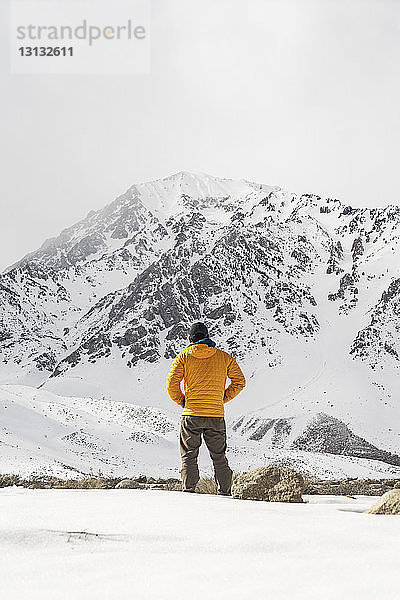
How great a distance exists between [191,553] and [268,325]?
336 feet

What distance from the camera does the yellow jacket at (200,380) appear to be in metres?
7.29

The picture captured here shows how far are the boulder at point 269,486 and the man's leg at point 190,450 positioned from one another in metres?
0.92

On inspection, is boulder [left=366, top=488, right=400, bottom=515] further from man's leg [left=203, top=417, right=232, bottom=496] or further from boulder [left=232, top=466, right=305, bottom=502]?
man's leg [left=203, top=417, right=232, bottom=496]

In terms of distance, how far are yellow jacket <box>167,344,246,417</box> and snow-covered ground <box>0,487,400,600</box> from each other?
2.76m

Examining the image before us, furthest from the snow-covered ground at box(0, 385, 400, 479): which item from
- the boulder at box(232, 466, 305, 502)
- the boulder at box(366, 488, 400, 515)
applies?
the boulder at box(366, 488, 400, 515)

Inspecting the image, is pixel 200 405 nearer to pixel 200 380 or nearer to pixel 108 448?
pixel 200 380

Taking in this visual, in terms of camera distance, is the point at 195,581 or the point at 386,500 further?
the point at 386,500

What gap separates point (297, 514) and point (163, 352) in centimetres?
10200

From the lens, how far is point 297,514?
14.9ft

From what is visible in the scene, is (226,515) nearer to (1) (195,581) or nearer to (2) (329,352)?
(1) (195,581)

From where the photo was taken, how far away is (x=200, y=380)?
7.36 meters

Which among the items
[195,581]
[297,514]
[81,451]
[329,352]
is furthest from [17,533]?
[329,352]

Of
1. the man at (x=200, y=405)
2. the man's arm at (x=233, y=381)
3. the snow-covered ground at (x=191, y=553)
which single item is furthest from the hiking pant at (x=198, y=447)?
the snow-covered ground at (x=191, y=553)

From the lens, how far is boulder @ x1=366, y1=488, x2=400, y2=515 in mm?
4941
